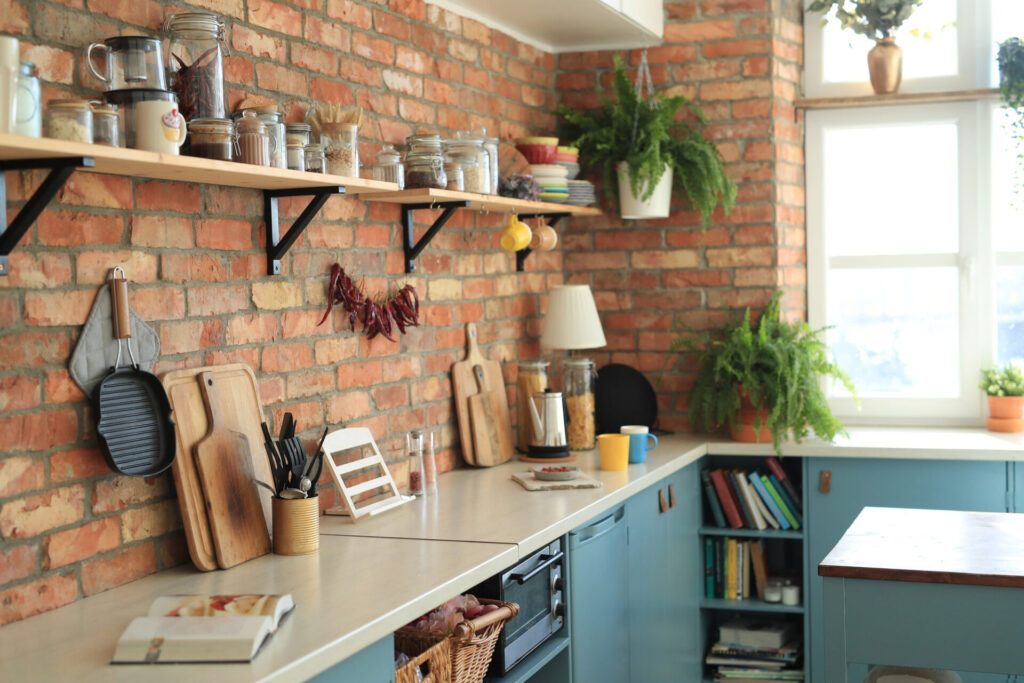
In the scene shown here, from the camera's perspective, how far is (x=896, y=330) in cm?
437

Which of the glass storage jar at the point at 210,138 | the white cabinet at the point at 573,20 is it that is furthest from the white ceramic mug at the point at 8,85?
the white cabinet at the point at 573,20

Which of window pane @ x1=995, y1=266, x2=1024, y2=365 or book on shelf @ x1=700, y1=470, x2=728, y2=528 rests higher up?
window pane @ x1=995, y1=266, x2=1024, y2=365

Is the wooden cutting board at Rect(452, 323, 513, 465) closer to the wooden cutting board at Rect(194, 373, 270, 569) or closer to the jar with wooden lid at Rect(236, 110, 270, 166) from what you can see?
the wooden cutting board at Rect(194, 373, 270, 569)

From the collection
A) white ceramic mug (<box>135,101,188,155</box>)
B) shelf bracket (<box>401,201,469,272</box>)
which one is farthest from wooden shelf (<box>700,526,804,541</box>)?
white ceramic mug (<box>135,101,188,155</box>)

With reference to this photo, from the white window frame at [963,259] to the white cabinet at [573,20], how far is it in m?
0.82

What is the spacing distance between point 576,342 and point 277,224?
152cm

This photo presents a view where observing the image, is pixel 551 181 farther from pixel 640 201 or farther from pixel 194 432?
pixel 194 432

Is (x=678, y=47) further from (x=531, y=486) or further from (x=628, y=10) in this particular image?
(x=531, y=486)

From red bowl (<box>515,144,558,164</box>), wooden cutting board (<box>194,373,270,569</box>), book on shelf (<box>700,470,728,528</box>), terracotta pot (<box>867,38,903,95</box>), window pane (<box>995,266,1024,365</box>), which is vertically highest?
terracotta pot (<box>867,38,903,95</box>)

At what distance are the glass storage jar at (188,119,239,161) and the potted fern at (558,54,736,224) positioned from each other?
2.09 metres

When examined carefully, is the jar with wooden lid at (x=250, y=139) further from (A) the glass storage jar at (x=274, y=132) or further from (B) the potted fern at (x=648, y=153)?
(B) the potted fern at (x=648, y=153)

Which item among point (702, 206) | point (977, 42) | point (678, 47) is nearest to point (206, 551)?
point (702, 206)

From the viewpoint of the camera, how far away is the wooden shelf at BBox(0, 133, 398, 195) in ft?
5.62

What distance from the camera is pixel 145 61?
6.70 feet
